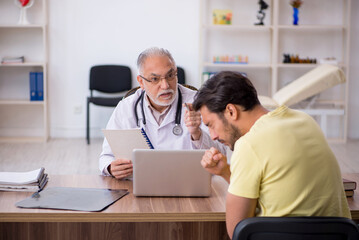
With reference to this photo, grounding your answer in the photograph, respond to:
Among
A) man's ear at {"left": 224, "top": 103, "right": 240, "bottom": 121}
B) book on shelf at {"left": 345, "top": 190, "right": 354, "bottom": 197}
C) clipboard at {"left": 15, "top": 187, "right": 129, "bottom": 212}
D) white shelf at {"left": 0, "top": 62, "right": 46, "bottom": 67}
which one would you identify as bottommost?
clipboard at {"left": 15, "top": 187, "right": 129, "bottom": 212}

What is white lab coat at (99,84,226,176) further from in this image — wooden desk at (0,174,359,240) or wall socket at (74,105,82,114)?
wall socket at (74,105,82,114)

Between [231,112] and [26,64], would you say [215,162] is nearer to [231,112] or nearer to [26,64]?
[231,112]

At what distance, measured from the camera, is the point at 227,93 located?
5.31 feet

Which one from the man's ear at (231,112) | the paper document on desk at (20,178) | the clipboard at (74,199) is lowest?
the clipboard at (74,199)

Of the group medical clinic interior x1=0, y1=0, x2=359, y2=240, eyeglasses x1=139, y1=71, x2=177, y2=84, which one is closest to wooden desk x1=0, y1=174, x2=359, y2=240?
eyeglasses x1=139, y1=71, x2=177, y2=84

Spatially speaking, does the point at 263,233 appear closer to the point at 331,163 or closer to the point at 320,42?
the point at 331,163

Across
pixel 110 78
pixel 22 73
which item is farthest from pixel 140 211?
pixel 22 73

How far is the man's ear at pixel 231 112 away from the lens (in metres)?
1.62

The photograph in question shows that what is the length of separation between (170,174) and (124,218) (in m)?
0.25

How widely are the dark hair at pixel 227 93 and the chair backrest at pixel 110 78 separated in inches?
175

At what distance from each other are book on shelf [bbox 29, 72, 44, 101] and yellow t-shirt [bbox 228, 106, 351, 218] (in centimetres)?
474

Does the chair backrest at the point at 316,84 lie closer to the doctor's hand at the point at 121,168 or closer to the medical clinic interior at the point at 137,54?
the medical clinic interior at the point at 137,54

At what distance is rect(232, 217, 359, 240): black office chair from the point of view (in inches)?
52.9

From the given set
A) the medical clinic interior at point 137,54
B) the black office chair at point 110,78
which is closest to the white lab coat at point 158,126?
the medical clinic interior at point 137,54
